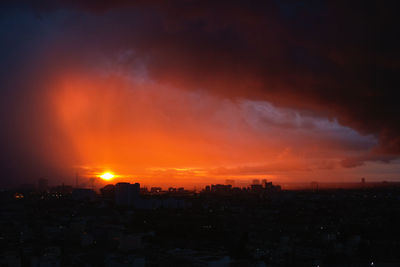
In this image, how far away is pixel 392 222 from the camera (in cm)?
3259

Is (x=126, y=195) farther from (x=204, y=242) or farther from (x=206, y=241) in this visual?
(x=204, y=242)

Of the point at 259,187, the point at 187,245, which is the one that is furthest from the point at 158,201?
the point at 259,187

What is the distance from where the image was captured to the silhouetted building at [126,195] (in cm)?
5229

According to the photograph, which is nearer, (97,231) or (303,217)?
(97,231)

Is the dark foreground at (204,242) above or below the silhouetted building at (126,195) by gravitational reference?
below

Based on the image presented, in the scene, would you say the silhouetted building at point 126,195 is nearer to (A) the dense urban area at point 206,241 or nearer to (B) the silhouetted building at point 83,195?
(B) the silhouetted building at point 83,195

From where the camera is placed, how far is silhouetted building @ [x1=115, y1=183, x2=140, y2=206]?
2059 inches

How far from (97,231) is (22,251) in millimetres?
6788

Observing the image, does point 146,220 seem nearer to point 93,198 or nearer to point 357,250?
point 357,250

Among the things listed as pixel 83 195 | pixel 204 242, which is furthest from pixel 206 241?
pixel 83 195

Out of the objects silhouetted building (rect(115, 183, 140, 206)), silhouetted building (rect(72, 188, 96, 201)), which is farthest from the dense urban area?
silhouetted building (rect(72, 188, 96, 201))

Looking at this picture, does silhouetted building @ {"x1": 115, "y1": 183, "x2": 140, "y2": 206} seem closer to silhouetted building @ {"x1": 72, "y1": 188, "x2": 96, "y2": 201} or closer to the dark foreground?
silhouetted building @ {"x1": 72, "y1": 188, "x2": 96, "y2": 201}

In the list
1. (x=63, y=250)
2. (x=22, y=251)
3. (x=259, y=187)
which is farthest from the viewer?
(x=259, y=187)

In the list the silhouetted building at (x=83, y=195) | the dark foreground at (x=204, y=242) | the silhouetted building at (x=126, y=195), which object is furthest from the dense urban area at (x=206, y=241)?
the silhouetted building at (x=83, y=195)
